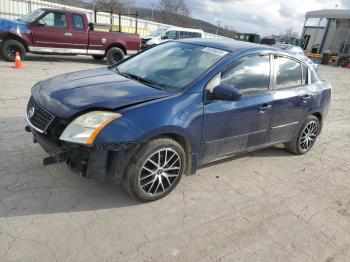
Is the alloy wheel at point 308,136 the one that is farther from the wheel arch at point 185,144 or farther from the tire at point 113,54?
the tire at point 113,54

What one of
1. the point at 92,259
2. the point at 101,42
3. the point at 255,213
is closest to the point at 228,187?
the point at 255,213

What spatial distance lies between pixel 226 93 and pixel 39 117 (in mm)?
1948

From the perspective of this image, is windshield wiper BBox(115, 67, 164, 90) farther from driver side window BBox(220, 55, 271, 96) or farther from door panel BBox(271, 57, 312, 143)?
door panel BBox(271, 57, 312, 143)

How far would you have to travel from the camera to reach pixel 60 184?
11.7 ft

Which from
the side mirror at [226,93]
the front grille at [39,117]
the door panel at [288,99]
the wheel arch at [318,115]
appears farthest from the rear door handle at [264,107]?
the front grille at [39,117]

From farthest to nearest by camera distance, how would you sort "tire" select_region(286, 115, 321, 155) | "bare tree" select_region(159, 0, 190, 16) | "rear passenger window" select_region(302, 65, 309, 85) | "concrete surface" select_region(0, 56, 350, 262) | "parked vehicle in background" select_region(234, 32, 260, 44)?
1. "bare tree" select_region(159, 0, 190, 16)
2. "parked vehicle in background" select_region(234, 32, 260, 44)
3. "tire" select_region(286, 115, 321, 155)
4. "rear passenger window" select_region(302, 65, 309, 85)
5. "concrete surface" select_region(0, 56, 350, 262)

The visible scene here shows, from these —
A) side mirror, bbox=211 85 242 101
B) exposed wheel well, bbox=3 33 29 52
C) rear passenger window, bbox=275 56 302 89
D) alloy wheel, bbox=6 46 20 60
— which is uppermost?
rear passenger window, bbox=275 56 302 89

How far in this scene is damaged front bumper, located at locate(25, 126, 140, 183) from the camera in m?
2.95

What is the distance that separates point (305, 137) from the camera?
5203 mm

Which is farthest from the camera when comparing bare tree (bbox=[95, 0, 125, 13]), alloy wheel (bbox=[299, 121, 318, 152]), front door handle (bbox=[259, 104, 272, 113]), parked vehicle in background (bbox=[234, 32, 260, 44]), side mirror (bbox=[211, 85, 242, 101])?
bare tree (bbox=[95, 0, 125, 13])

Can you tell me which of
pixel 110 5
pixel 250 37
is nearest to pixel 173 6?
pixel 110 5

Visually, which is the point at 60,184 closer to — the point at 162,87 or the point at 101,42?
the point at 162,87

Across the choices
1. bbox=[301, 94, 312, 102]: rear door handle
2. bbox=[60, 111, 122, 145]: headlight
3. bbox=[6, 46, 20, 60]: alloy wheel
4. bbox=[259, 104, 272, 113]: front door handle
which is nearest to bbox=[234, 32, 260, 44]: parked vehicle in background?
bbox=[6, 46, 20, 60]: alloy wheel

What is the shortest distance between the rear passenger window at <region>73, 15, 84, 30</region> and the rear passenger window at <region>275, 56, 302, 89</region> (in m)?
9.41
